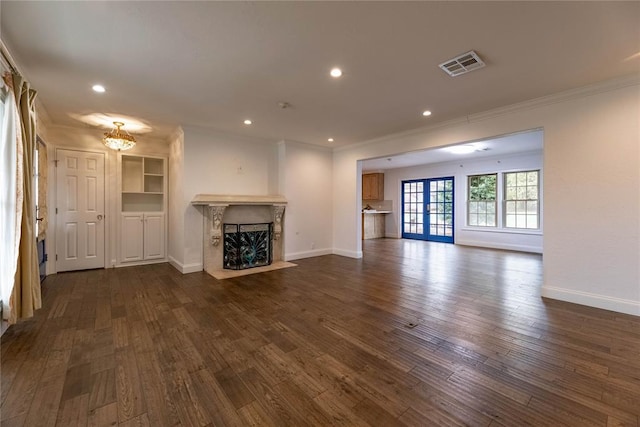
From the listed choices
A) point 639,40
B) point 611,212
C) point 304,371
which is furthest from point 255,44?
point 611,212

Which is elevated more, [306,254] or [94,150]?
[94,150]

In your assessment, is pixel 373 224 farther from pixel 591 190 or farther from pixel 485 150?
pixel 591 190

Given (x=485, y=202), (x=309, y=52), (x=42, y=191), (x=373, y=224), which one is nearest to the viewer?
(x=309, y=52)

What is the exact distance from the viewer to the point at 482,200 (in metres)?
8.02

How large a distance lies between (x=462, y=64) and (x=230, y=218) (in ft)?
14.1

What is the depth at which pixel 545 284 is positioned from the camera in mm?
3492

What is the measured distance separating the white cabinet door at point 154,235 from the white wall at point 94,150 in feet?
1.62

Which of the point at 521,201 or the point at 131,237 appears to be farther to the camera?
the point at 521,201

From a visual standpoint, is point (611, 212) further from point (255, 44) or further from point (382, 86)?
point (255, 44)

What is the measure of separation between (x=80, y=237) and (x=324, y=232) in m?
4.73

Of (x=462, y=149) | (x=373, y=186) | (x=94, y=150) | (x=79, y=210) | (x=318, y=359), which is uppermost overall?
(x=462, y=149)

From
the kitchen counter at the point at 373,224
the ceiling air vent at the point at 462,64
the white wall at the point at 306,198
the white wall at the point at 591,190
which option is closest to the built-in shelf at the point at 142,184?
the white wall at the point at 306,198

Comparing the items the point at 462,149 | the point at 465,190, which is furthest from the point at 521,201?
the point at 462,149

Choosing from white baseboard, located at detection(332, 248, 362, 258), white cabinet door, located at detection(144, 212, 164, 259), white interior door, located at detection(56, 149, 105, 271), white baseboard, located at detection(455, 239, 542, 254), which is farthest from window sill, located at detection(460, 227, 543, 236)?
white interior door, located at detection(56, 149, 105, 271)
